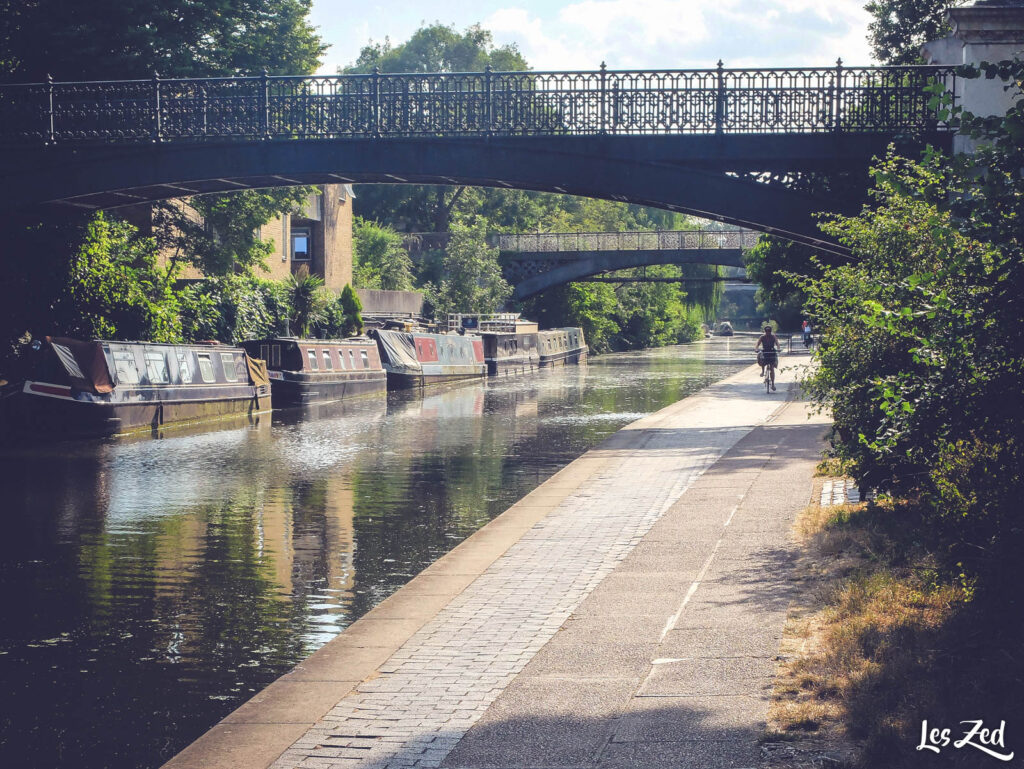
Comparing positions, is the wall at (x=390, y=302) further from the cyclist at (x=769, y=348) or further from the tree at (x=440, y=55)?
the tree at (x=440, y=55)

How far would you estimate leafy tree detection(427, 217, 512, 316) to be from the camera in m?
65.9

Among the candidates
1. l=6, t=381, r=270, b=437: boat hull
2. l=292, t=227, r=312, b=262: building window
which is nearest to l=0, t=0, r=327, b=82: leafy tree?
l=6, t=381, r=270, b=437: boat hull

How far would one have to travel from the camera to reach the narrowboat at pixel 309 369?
106 ft

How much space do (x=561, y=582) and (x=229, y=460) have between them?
12.1 meters

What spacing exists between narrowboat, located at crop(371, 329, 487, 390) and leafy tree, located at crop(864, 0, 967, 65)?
59.7ft

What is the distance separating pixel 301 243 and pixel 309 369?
22.8 m

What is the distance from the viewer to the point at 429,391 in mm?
39969

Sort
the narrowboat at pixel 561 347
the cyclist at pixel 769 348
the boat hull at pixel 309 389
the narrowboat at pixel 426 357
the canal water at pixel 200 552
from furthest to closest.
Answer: the narrowboat at pixel 561 347, the narrowboat at pixel 426 357, the boat hull at pixel 309 389, the cyclist at pixel 769 348, the canal water at pixel 200 552

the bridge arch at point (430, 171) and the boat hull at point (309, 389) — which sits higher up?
the bridge arch at point (430, 171)

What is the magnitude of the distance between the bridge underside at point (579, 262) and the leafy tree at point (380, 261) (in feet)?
21.7

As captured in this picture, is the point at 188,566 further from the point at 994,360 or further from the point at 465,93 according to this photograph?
the point at 465,93

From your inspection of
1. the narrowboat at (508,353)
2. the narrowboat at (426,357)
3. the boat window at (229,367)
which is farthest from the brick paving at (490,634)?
the narrowboat at (508,353)

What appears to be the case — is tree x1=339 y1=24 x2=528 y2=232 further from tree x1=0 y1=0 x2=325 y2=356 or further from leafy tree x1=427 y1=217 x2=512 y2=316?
tree x1=0 y1=0 x2=325 y2=356

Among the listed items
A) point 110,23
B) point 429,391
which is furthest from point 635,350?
point 110,23
